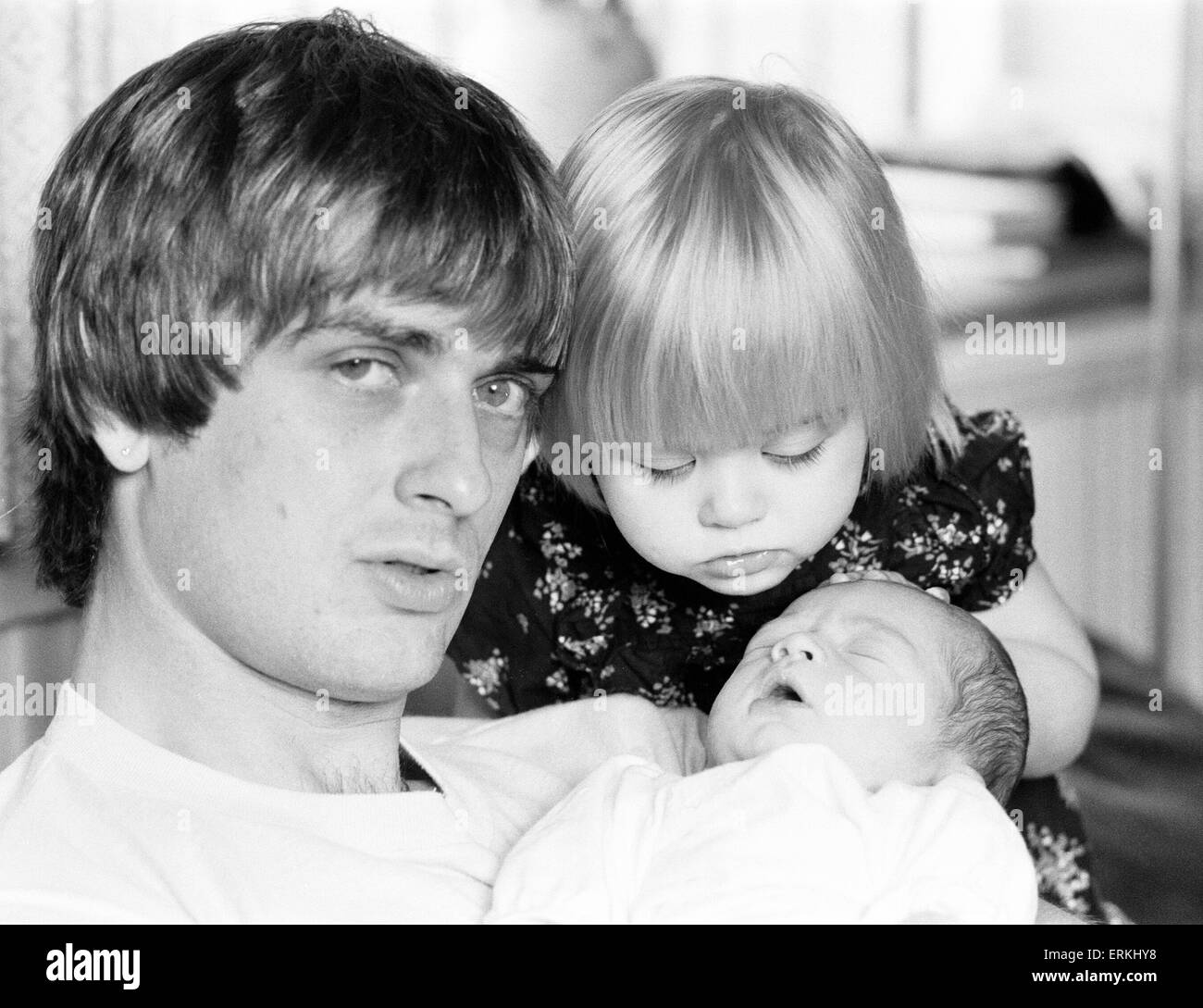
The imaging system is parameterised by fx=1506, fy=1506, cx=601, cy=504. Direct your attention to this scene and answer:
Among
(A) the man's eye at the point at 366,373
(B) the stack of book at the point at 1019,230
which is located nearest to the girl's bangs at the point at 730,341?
(A) the man's eye at the point at 366,373

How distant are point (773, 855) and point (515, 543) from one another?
556 millimetres

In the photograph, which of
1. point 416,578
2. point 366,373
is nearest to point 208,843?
point 416,578

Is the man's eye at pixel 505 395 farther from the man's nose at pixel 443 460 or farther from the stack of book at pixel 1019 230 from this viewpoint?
the stack of book at pixel 1019 230

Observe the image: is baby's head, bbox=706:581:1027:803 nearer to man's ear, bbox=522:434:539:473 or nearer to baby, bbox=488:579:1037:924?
baby, bbox=488:579:1037:924

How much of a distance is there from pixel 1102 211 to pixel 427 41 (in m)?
1.54

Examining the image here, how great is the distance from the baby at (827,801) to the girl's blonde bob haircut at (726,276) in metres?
0.18

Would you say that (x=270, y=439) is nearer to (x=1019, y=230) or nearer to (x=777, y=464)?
(x=777, y=464)

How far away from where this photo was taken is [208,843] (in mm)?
1001

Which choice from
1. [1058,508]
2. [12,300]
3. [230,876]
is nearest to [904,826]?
[230,876]

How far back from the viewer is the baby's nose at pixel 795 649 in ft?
3.84

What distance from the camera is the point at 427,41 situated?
2.65 m

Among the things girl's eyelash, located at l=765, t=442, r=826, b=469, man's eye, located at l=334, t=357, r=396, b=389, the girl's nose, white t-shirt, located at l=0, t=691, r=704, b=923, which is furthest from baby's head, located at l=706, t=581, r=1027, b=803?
man's eye, located at l=334, t=357, r=396, b=389

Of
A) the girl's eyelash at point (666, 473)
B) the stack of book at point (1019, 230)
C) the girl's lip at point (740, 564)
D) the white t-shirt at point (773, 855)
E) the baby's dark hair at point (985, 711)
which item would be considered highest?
the stack of book at point (1019, 230)

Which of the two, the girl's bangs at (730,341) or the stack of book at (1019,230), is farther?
the stack of book at (1019,230)
